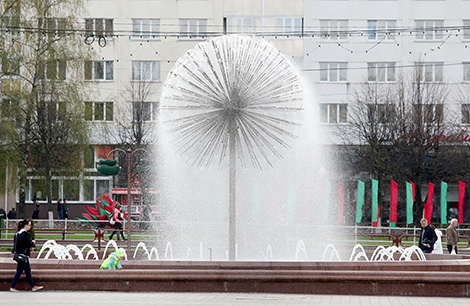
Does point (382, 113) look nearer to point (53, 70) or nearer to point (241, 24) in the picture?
Result: point (241, 24)

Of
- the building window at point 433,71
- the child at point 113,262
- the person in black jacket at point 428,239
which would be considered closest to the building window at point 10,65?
the person in black jacket at point 428,239

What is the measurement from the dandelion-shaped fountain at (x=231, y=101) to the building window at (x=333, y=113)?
36846mm

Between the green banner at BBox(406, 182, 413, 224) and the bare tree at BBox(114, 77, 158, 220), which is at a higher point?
the bare tree at BBox(114, 77, 158, 220)

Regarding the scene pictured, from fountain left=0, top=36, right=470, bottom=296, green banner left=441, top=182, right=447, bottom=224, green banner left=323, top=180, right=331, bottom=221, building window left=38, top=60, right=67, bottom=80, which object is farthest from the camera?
building window left=38, top=60, right=67, bottom=80

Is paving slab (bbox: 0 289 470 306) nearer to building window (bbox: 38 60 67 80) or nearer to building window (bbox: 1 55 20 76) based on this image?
building window (bbox: 1 55 20 76)

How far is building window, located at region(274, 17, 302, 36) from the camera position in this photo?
56.2 m

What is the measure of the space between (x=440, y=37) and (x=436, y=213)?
11986mm

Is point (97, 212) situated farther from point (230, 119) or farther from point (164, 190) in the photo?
point (230, 119)

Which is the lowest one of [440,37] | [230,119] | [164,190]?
[164,190]

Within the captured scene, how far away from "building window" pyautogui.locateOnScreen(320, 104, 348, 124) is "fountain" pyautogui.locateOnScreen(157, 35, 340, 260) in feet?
109

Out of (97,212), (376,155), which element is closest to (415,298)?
(97,212)

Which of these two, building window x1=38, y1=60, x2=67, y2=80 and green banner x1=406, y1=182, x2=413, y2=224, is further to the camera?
building window x1=38, y1=60, x2=67, y2=80

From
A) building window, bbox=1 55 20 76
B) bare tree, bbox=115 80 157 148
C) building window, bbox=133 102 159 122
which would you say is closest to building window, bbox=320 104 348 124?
building window, bbox=133 102 159 122

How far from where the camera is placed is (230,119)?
18.8m
